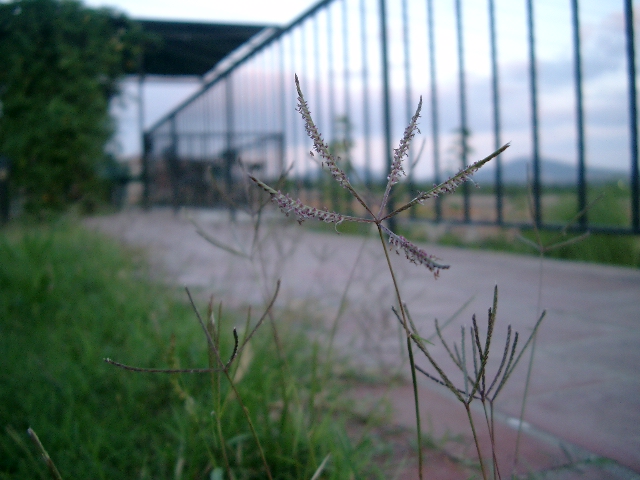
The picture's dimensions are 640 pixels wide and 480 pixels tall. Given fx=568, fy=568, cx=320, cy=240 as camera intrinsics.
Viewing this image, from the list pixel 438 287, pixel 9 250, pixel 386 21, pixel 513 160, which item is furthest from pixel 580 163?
pixel 9 250

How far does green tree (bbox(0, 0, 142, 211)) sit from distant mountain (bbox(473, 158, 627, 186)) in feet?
11.8

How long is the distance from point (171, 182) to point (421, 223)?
641 centimetres

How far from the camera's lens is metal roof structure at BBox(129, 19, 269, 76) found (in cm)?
836

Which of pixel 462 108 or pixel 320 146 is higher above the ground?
pixel 462 108

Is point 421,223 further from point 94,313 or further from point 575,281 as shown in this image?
point 94,313

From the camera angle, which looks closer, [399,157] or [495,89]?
[399,157]

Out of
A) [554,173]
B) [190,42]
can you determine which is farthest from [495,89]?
[190,42]

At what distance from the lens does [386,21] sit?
15.5 ft

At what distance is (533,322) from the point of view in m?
1.97

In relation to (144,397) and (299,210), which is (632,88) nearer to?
(144,397)

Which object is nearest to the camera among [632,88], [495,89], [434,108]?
[632,88]

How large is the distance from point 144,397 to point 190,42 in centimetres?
862

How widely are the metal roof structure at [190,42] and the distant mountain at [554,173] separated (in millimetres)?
5086

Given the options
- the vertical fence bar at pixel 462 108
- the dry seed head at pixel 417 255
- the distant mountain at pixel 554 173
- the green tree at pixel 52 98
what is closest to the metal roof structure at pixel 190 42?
the green tree at pixel 52 98
